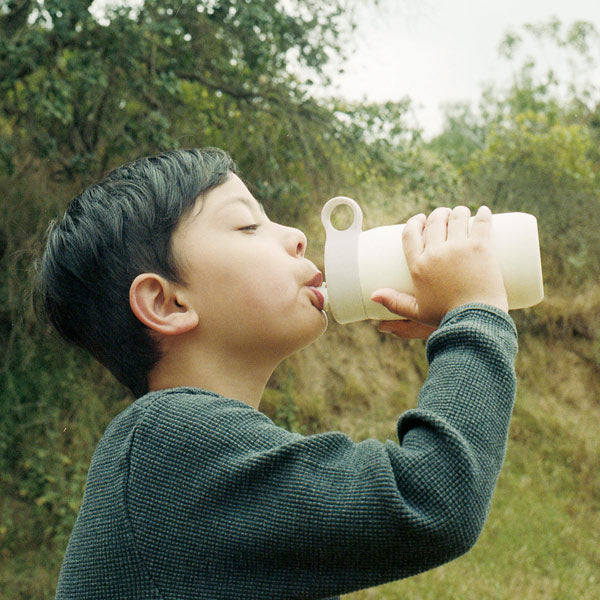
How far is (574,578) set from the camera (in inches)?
184

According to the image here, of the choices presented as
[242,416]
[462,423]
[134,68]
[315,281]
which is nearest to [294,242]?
[315,281]

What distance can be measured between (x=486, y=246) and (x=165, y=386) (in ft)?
2.10

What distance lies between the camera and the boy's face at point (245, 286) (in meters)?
1.41

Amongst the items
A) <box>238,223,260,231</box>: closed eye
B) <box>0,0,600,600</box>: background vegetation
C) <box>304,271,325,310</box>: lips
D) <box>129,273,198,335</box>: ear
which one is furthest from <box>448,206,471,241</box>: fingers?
<box>0,0,600,600</box>: background vegetation

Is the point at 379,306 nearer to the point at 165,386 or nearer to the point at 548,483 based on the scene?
the point at 165,386

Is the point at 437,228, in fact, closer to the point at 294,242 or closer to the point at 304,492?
the point at 294,242

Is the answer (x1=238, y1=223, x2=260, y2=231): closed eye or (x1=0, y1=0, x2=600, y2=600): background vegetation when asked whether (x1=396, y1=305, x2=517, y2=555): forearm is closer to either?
(x1=238, y1=223, x2=260, y2=231): closed eye

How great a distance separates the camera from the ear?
1.42 meters

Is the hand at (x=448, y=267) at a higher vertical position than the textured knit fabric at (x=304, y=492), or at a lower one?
higher

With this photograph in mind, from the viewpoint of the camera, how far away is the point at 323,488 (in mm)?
1100

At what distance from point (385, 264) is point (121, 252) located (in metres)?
0.50

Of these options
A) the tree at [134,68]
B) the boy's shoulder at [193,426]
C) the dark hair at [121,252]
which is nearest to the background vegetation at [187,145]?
the tree at [134,68]

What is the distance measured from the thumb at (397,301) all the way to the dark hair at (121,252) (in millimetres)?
377

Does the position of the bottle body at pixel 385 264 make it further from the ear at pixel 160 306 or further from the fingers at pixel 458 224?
the ear at pixel 160 306
